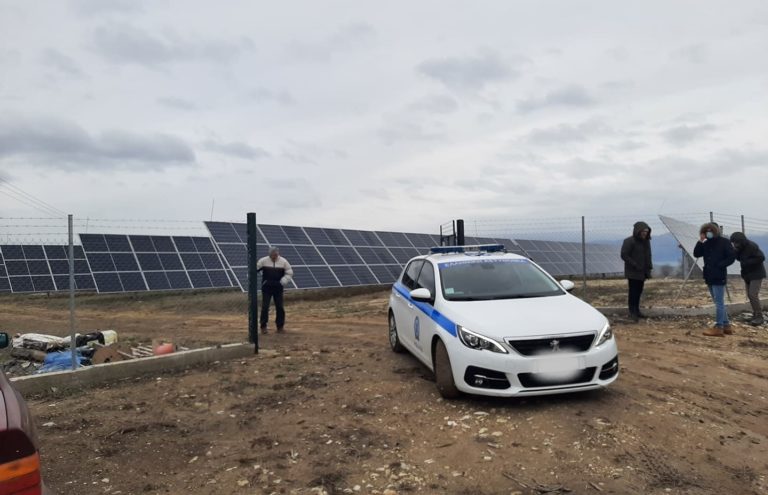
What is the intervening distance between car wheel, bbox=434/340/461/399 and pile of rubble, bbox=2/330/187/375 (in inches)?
169

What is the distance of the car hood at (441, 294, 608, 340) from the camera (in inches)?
200

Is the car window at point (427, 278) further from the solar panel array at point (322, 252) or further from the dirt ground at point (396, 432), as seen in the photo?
the solar panel array at point (322, 252)

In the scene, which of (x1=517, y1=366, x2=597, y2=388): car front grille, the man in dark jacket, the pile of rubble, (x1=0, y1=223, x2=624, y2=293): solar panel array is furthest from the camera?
(x1=0, y1=223, x2=624, y2=293): solar panel array

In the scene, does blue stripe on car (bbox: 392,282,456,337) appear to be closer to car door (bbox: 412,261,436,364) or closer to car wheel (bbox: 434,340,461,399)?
car door (bbox: 412,261,436,364)

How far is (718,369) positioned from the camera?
272 inches

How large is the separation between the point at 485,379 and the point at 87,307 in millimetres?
19751

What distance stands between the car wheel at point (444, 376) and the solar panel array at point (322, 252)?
10.2m

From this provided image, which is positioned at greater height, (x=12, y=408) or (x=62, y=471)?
(x=12, y=408)

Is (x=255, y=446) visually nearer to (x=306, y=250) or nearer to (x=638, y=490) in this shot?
(x=638, y=490)

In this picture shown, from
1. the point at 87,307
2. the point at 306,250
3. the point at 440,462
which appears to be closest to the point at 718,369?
the point at 440,462

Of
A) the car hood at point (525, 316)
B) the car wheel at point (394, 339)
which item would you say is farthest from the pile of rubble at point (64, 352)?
the car hood at point (525, 316)

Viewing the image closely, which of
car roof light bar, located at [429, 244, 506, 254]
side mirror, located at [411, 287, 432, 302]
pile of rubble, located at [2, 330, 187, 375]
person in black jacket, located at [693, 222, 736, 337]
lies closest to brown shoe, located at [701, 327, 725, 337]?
person in black jacket, located at [693, 222, 736, 337]

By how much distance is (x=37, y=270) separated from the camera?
28234 millimetres

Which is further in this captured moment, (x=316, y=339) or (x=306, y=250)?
(x=306, y=250)
